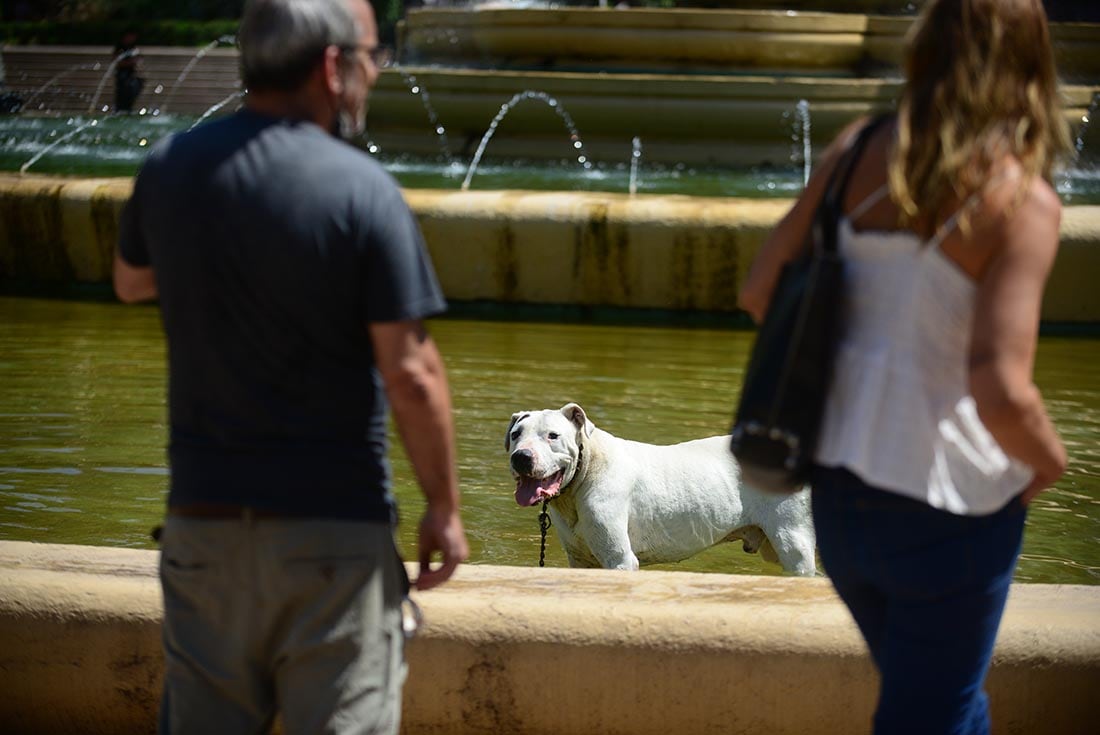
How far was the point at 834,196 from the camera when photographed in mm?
2686

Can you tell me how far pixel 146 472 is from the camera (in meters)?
7.19

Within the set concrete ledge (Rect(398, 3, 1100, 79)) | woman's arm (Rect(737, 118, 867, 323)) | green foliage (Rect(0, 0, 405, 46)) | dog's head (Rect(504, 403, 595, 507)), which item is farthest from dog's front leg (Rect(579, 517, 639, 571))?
green foliage (Rect(0, 0, 405, 46))

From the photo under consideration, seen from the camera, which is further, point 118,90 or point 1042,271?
point 118,90

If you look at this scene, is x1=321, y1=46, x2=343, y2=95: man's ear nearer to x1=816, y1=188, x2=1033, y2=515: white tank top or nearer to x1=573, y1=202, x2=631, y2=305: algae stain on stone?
x1=816, y1=188, x2=1033, y2=515: white tank top

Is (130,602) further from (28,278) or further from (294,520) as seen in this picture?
(28,278)

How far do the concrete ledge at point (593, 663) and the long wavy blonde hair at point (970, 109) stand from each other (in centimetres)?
148

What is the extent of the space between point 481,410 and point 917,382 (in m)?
5.90

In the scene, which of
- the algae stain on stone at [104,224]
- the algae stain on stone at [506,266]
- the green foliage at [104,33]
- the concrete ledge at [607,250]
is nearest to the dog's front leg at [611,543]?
the concrete ledge at [607,250]

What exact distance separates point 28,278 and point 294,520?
1018cm

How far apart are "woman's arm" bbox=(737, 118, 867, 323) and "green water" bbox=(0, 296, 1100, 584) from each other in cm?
330

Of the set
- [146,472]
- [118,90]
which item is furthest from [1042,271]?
[118,90]

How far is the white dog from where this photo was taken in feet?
19.0

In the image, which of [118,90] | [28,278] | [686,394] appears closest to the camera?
[686,394]

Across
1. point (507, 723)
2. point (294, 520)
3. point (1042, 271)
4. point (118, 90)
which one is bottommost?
point (118, 90)
